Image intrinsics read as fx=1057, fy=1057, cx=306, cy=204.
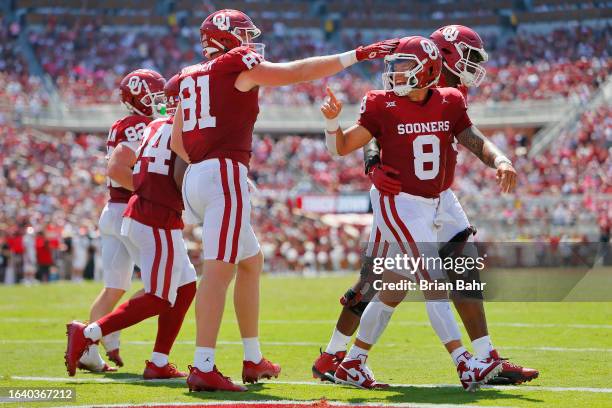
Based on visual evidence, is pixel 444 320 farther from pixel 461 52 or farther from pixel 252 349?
pixel 461 52

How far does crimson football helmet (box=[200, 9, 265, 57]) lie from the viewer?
6.44 m

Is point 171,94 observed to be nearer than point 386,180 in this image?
No

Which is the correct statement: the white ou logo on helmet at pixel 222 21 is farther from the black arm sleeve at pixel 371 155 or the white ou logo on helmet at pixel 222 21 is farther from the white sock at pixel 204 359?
the white sock at pixel 204 359

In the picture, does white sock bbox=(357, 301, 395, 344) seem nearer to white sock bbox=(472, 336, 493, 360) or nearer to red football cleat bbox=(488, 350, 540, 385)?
white sock bbox=(472, 336, 493, 360)

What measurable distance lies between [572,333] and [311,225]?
2309cm

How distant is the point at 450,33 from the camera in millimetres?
6926

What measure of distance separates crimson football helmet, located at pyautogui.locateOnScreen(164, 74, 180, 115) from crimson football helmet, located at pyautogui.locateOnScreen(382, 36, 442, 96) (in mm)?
1727

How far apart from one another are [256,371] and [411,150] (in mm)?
1660

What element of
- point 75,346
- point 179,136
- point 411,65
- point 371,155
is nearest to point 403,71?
point 411,65

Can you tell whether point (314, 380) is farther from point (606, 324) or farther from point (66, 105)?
point (66, 105)

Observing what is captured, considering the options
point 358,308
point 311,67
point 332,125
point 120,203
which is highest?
point 311,67

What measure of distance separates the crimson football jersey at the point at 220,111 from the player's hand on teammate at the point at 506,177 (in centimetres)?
150

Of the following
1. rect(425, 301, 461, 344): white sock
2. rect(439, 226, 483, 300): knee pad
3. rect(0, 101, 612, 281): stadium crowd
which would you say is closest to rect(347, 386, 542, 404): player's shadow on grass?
rect(425, 301, 461, 344): white sock

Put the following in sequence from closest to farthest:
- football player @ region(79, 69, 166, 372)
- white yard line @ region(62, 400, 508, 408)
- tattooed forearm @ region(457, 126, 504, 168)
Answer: white yard line @ region(62, 400, 508, 408) → tattooed forearm @ region(457, 126, 504, 168) → football player @ region(79, 69, 166, 372)
